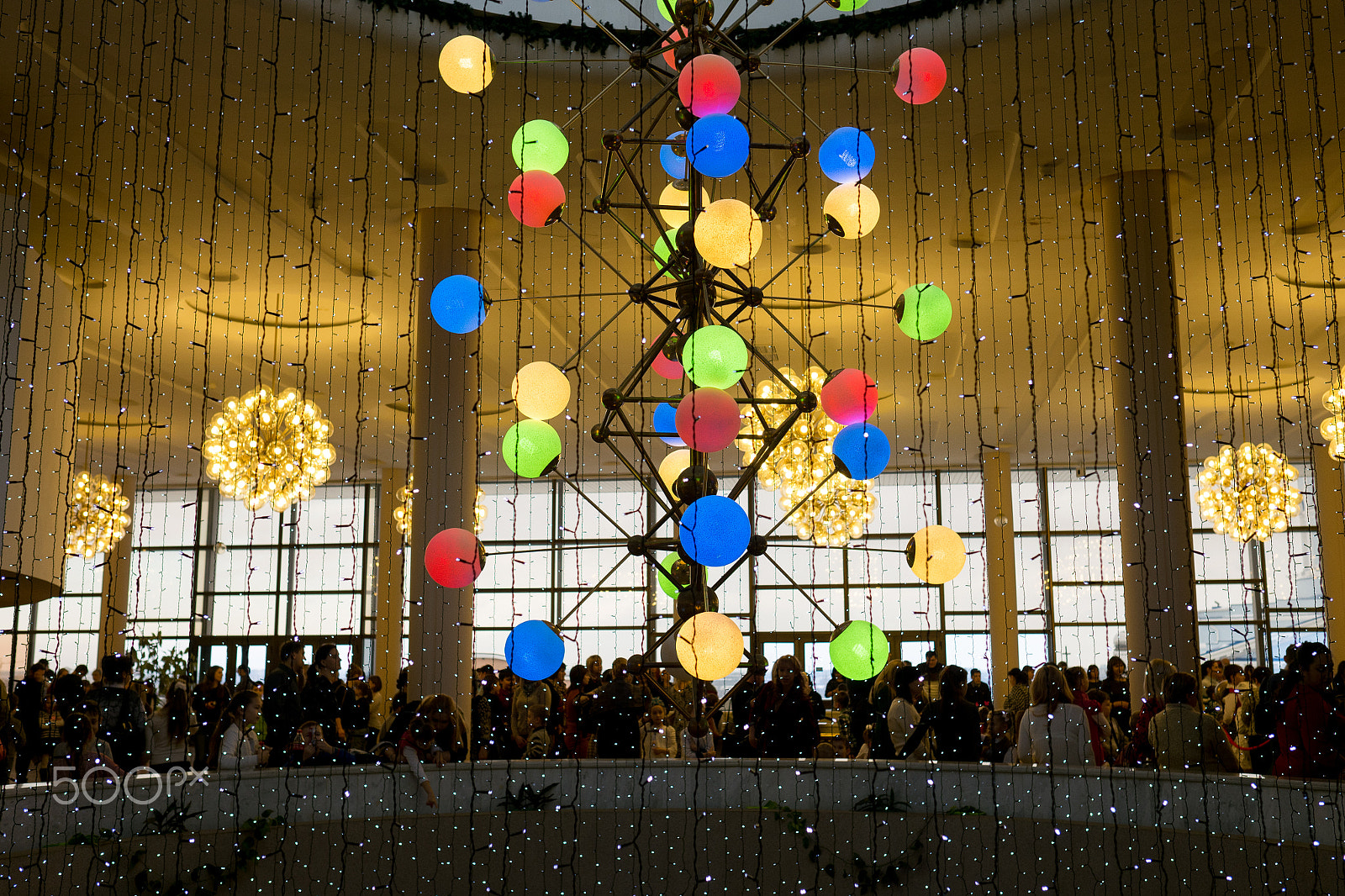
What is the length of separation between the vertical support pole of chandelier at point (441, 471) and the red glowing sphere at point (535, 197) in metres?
3.36

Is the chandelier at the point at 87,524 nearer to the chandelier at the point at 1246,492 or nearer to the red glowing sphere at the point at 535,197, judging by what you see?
the red glowing sphere at the point at 535,197

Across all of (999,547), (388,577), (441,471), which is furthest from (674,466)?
(388,577)

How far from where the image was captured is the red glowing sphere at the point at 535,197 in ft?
13.3

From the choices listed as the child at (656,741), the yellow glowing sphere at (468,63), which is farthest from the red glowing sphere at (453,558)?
the child at (656,741)

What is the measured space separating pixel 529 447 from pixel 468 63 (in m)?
1.37

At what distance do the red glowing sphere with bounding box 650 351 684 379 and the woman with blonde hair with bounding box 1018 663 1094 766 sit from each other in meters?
2.04

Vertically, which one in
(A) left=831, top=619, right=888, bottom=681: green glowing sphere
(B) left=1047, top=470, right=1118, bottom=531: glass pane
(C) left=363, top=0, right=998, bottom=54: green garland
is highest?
(C) left=363, top=0, right=998, bottom=54: green garland

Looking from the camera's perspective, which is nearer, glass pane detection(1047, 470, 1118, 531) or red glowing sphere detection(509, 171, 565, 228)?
red glowing sphere detection(509, 171, 565, 228)

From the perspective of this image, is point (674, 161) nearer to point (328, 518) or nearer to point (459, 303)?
point (459, 303)

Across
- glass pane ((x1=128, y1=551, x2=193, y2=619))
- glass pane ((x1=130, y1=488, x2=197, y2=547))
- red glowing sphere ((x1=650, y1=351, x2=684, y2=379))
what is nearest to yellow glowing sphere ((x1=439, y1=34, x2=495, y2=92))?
red glowing sphere ((x1=650, y1=351, x2=684, y2=379))

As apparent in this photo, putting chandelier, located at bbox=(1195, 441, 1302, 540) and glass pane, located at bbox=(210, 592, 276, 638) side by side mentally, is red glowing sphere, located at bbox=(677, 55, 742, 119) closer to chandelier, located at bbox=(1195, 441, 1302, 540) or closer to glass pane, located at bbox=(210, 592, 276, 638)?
chandelier, located at bbox=(1195, 441, 1302, 540)

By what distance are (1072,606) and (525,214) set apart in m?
16.9

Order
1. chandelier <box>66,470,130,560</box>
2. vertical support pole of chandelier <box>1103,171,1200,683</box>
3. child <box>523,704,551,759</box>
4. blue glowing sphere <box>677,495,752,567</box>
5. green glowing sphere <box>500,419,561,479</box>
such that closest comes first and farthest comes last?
blue glowing sphere <box>677,495,752,567</box>, green glowing sphere <box>500,419,561,479</box>, child <box>523,704,551,759</box>, vertical support pole of chandelier <box>1103,171,1200,683</box>, chandelier <box>66,470,130,560</box>

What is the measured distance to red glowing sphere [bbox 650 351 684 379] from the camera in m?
4.34
